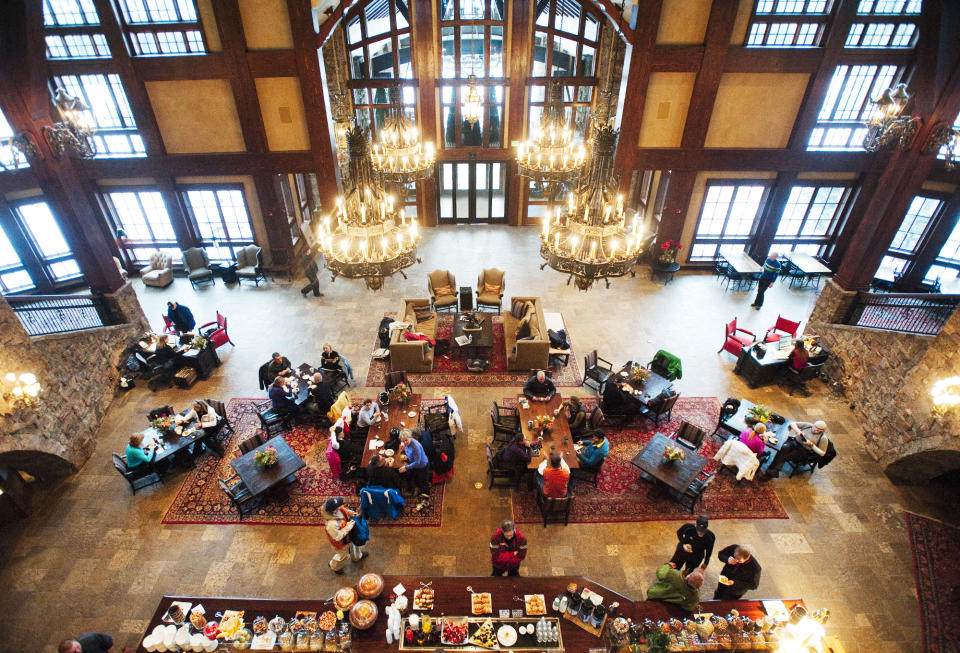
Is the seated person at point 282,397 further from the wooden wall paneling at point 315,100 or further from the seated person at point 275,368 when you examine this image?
the wooden wall paneling at point 315,100

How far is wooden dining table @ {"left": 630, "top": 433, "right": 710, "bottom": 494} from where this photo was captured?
7.41 m

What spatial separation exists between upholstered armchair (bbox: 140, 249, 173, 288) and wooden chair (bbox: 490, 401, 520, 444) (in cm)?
1086

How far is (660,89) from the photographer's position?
1191 centimetres

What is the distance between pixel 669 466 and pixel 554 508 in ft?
6.43

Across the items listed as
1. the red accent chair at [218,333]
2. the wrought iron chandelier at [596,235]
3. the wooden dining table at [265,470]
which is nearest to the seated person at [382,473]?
the wooden dining table at [265,470]

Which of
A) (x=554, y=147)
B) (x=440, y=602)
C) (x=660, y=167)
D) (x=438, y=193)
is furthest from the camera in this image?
(x=438, y=193)

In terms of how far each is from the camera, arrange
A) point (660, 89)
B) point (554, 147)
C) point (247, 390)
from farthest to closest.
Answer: point (660, 89), point (247, 390), point (554, 147)

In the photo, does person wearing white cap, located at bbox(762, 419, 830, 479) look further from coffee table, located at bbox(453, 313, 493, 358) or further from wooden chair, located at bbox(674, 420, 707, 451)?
coffee table, located at bbox(453, 313, 493, 358)

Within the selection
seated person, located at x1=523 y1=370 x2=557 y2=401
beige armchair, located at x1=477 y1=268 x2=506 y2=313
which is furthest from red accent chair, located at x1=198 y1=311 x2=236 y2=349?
seated person, located at x1=523 y1=370 x2=557 y2=401

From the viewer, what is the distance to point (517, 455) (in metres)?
7.55

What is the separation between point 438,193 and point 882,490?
14.1 meters

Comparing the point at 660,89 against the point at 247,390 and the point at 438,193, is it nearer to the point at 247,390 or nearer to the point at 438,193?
the point at 438,193

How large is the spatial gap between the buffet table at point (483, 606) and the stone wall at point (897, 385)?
4.30 metres

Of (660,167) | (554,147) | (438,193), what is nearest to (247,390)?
(554,147)
